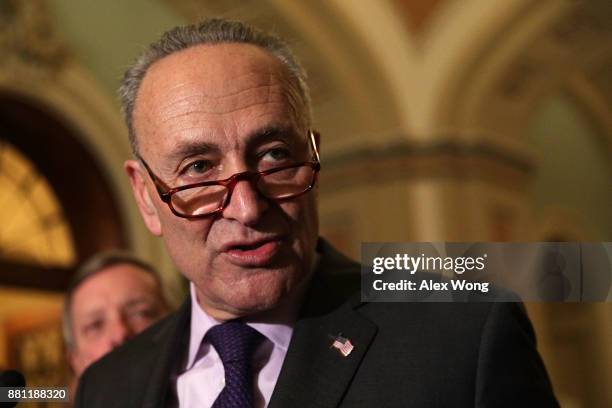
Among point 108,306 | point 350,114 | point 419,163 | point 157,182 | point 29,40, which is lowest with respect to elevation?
point 157,182

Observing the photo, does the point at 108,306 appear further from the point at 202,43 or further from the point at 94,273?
the point at 202,43

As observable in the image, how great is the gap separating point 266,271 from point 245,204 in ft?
0.33

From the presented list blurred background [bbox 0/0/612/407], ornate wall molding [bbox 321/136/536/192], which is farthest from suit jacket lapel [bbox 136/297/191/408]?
ornate wall molding [bbox 321/136/536/192]

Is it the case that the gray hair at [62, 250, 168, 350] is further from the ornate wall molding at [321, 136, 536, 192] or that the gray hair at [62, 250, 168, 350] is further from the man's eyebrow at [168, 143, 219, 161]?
the ornate wall molding at [321, 136, 536, 192]

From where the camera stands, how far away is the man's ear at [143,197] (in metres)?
1.33

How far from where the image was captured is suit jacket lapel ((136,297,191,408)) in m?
1.31

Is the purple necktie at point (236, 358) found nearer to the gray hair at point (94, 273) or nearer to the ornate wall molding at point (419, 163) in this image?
the gray hair at point (94, 273)

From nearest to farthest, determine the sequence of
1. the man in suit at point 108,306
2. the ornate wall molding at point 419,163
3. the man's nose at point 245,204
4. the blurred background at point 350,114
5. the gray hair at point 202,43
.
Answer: the man's nose at point 245,204, the gray hair at point 202,43, the man in suit at point 108,306, the blurred background at point 350,114, the ornate wall molding at point 419,163

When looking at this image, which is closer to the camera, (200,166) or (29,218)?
(200,166)

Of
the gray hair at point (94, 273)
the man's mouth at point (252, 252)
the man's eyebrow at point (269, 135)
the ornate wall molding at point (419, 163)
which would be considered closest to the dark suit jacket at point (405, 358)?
the man's mouth at point (252, 252)

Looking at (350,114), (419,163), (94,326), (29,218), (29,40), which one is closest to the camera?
(94,326)

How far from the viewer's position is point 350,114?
5.69 metres

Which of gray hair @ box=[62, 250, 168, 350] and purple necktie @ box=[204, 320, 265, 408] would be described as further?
gray hair @ box=[62, 250, 168, 350]

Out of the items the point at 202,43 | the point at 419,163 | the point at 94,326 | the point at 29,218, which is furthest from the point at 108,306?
the point at 419,163
